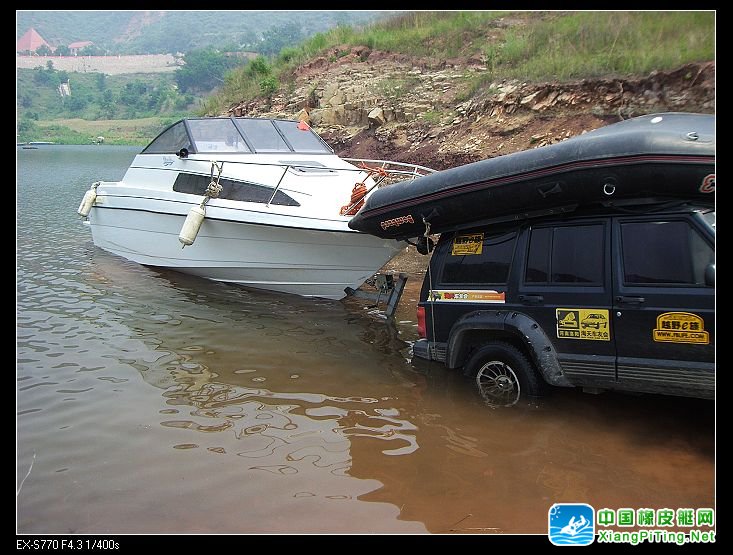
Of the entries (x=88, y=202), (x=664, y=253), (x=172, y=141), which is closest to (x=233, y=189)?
(x=172, y=141)

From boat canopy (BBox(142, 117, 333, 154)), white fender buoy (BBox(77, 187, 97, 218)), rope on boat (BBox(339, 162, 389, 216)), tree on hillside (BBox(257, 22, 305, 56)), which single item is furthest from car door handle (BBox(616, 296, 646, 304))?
tree on hillside (BBox(257, 22, 305, 56))

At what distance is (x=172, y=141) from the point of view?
39.8 ft

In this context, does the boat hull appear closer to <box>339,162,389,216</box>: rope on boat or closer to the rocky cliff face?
<box>339,162,389,216</box>: rope on boat

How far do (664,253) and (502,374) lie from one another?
5.74 feet

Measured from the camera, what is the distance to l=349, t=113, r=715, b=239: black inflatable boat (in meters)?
5.04

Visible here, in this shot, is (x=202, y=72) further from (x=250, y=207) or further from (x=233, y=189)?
(x=250, y=207)

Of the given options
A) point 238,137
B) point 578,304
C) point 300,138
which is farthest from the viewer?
point 300,138

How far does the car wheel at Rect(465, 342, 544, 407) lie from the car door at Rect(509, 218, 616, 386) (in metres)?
0.37

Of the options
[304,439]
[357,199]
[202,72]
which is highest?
[202,72]

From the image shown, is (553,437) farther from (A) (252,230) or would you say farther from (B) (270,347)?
(A) (252,230)

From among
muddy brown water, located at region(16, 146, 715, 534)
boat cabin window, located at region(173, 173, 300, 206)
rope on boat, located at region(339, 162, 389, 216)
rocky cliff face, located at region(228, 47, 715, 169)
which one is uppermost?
rocky cliff face, located at region(228, 47, 715, 169)

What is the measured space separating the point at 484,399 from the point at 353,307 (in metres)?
4.11

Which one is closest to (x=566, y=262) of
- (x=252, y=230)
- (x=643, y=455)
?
(x=643, y=455)

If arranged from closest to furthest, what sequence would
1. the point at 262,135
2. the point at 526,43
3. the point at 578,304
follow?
1. the point at 578,304
2. the point at 262,135
3. the point at 526,43
